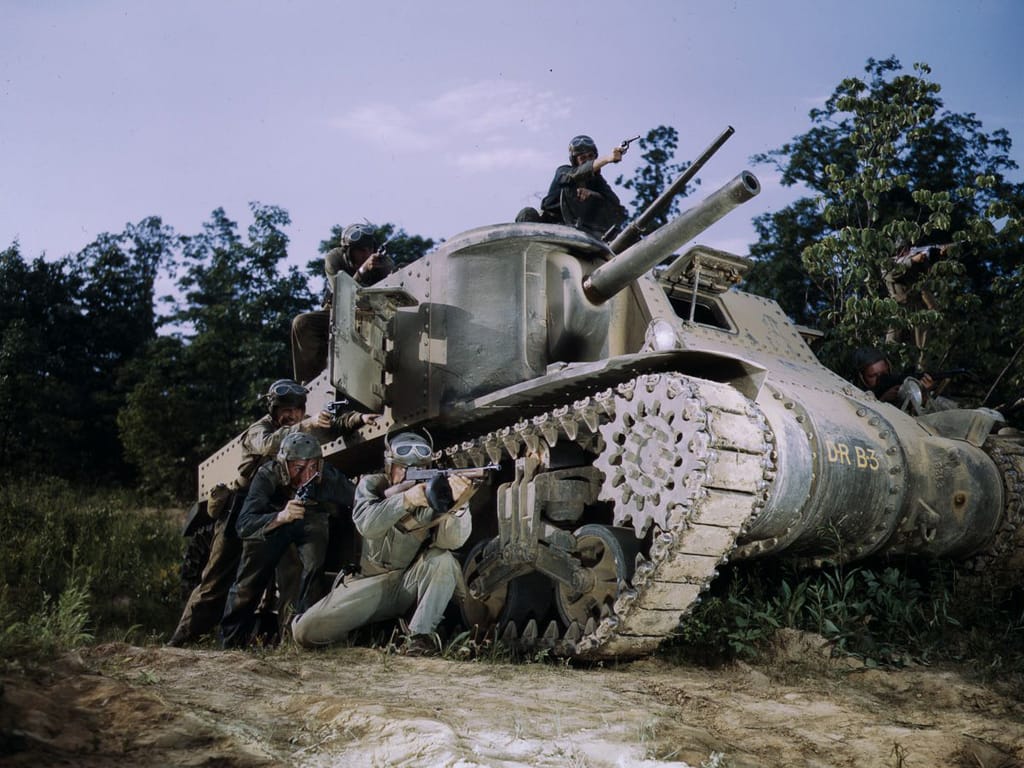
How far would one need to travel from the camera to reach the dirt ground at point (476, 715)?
3.04 metres

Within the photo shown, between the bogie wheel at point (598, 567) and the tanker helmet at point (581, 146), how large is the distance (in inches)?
145

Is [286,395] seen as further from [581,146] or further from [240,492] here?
[581,146]

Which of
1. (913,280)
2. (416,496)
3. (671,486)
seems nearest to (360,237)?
(416,496)

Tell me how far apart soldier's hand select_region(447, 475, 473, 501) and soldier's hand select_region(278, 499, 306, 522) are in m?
1.33

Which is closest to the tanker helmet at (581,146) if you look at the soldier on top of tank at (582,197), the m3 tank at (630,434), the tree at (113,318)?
the soldier on top of tank at (582,197)

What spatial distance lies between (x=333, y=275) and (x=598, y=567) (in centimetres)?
341

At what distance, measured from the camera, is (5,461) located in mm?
16938

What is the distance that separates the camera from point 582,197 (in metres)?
8.38

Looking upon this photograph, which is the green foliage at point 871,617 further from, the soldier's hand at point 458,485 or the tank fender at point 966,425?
the soldier's hand at point 458,485

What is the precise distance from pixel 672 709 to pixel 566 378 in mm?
2154

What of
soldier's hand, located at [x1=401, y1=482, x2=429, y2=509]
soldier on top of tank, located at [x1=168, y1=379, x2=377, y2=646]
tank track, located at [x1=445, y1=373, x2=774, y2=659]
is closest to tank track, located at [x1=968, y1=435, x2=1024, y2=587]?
tank track, located at [x1=445, y1=373, x2=774, y2=659]

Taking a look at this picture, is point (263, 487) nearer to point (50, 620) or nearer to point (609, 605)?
point (50, 620)

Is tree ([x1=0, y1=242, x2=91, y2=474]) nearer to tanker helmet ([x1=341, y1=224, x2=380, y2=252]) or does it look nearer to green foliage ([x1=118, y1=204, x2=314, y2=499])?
green foliage ([x1=118, y1=204, x2=314, y2=499])

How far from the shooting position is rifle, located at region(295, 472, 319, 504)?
21.1 feet
